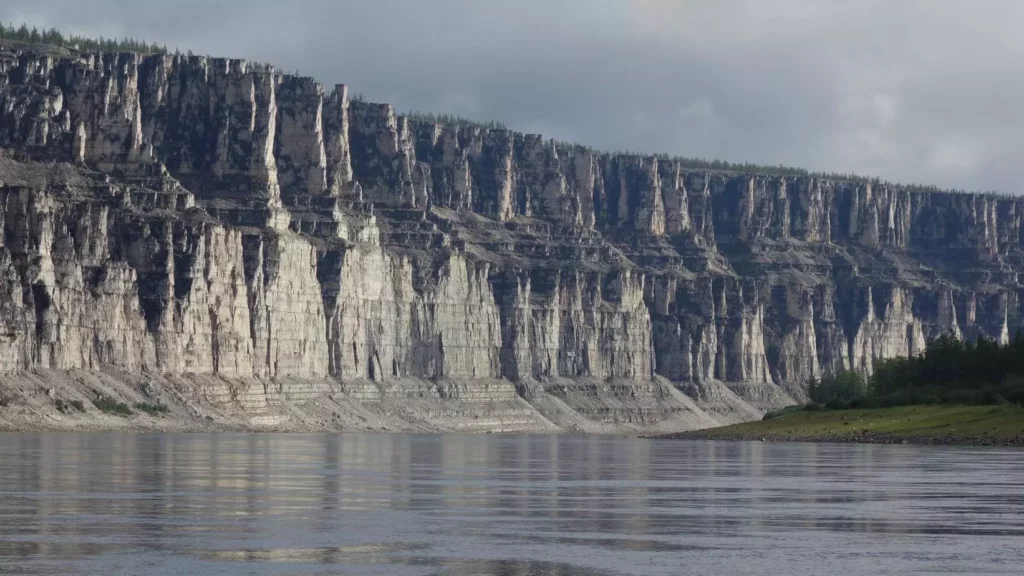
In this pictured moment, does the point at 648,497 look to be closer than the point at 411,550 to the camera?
No

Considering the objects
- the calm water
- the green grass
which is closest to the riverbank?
the green grass

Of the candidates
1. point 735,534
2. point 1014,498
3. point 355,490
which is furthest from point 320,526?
point 1014,498

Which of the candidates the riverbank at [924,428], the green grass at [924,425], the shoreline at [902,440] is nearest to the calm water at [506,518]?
the shoreline at [902,440]

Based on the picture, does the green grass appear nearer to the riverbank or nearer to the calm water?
the riverbank

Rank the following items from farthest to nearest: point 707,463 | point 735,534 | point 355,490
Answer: point 707,463 < point 355,490 < point 735,534

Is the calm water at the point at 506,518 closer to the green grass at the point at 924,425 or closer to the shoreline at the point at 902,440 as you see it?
the shoreline at the point at 902,440

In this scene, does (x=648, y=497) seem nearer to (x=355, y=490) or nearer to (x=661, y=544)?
(x=355, y=490)
